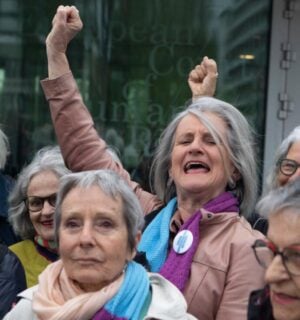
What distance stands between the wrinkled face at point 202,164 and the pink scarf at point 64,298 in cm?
55

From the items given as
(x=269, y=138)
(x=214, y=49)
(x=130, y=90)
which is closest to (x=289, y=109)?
(x=269, y=138)

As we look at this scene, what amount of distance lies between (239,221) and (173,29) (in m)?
3.99

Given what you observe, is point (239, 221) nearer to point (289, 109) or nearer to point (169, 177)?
point (169, 177)

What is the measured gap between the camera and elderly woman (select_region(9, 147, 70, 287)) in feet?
12.0

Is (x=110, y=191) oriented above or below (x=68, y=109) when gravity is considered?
below

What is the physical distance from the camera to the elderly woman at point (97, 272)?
251cm

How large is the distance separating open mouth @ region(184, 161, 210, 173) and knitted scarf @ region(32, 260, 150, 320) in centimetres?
53

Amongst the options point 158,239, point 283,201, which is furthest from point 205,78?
point 283,201

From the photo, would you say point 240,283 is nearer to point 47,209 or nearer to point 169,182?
point 169,182

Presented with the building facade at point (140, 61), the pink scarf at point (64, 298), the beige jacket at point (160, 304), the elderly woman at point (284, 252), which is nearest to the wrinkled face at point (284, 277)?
the elderly woman at point (284, 252)

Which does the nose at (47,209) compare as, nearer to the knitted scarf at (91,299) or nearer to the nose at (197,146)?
the nose at (197,146)

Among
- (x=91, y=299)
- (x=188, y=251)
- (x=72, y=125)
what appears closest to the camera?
(x=91, y=299)

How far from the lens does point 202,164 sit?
3.03 meters

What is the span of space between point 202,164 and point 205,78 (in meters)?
0.63
